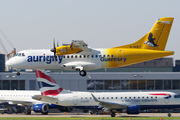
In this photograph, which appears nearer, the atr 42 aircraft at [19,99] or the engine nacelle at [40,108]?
the engine nacelle at [40,108]

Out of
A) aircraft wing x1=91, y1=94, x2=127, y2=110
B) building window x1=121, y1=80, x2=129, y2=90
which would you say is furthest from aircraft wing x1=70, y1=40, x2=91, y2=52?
building window x1=121, y1=80, x2=129, y2=90

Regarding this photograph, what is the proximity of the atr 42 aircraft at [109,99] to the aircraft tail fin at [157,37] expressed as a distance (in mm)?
28234

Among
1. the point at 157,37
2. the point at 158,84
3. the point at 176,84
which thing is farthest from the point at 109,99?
the point at 176,84

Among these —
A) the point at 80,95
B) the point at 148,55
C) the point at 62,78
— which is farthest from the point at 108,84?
the point at 148,55

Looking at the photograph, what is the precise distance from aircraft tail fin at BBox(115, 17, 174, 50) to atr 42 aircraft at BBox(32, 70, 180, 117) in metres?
28.2

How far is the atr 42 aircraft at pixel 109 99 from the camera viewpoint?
255 feet

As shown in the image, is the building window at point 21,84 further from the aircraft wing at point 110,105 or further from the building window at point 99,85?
the aircraft wing at point 110,105

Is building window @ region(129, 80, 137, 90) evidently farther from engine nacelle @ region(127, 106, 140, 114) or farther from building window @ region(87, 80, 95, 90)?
engine nacelle @ region(127, 106, 140, 114)

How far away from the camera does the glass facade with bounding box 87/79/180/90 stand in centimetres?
10075

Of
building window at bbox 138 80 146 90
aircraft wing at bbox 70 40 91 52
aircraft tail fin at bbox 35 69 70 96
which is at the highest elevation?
aircraft wing at bbox 70 40 91 52

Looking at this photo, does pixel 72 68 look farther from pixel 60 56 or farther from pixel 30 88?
pixel 30 88

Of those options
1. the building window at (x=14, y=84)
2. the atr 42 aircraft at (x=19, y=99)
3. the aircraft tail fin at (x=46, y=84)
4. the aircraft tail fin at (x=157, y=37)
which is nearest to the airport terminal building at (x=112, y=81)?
the building window at (x=14, y=84)

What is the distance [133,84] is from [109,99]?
76.9ft

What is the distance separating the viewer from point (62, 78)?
101250mm
